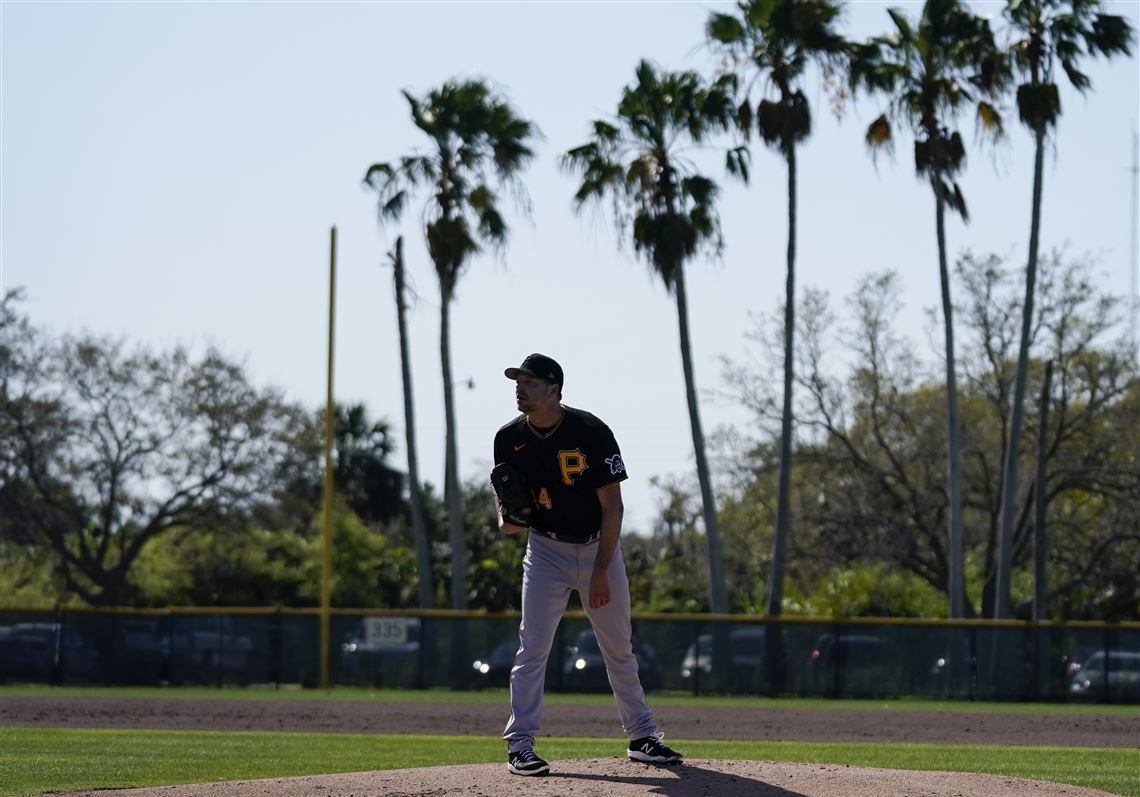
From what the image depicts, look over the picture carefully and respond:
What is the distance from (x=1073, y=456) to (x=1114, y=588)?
3.36m

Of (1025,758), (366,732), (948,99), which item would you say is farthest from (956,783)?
(948,99)

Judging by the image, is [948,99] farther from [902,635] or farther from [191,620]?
[191,620]

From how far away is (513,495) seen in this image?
8.35 metres

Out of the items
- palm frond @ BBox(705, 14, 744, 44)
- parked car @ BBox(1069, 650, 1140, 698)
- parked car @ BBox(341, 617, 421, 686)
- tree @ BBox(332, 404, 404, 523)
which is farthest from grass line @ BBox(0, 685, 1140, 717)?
tree @ BBox(332, 404, 404, 523)

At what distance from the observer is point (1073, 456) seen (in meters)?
39.2

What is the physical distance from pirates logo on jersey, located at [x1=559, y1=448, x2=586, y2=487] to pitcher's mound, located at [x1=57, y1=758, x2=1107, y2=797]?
1.47 m

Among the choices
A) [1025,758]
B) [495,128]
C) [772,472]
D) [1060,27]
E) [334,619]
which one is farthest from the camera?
[772,472]

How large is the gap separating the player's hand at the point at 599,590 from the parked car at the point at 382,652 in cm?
2133

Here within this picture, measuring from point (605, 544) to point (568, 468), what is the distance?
426mm

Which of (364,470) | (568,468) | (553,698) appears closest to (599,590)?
(568,468)

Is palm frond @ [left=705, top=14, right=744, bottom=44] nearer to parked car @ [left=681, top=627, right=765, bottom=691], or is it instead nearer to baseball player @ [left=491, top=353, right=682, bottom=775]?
parked car @ [left=681, top=627, right=765, bottom=691]

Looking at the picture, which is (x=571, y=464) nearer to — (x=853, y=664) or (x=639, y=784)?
(x=639, y=784)

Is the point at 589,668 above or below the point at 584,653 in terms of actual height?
below

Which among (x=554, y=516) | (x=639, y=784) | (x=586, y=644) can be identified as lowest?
(x=639, y=784)
